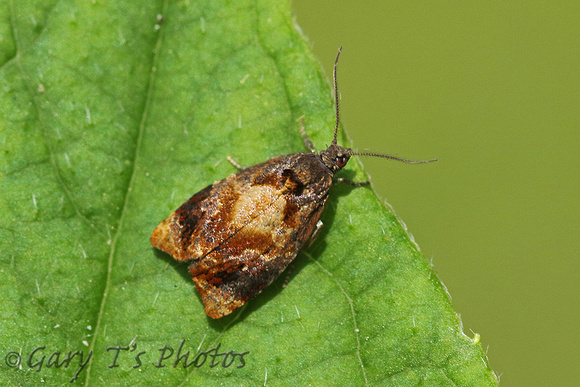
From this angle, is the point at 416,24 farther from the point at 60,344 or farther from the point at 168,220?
the point at 60,344

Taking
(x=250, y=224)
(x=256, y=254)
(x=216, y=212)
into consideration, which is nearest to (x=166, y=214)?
(x=216, y=212)

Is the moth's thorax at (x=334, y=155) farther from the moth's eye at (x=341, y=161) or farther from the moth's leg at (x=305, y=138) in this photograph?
the moth's leg at (x=305, y=138)

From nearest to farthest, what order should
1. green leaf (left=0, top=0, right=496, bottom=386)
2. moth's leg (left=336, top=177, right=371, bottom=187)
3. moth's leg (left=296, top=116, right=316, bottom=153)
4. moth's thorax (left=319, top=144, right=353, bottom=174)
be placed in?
green leaf (left=0, top=0, right=496, bottom=386)
moth's leg (left=336, top=177, right=371, bottom=187)
moth's leg (left=296, top=116, right=316, bottom=153)
moth's thorax (left=319, top=144, right=353, bottom=174)

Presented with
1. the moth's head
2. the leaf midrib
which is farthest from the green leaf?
the moth's head

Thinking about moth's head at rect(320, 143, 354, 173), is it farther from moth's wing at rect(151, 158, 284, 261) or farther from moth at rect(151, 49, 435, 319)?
moth's wing at rect(151, 158, 284, 261)

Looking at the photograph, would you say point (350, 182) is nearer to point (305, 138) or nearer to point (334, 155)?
point (334, 155)

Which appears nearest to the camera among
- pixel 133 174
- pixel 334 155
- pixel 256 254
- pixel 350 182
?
pixel 256 254
